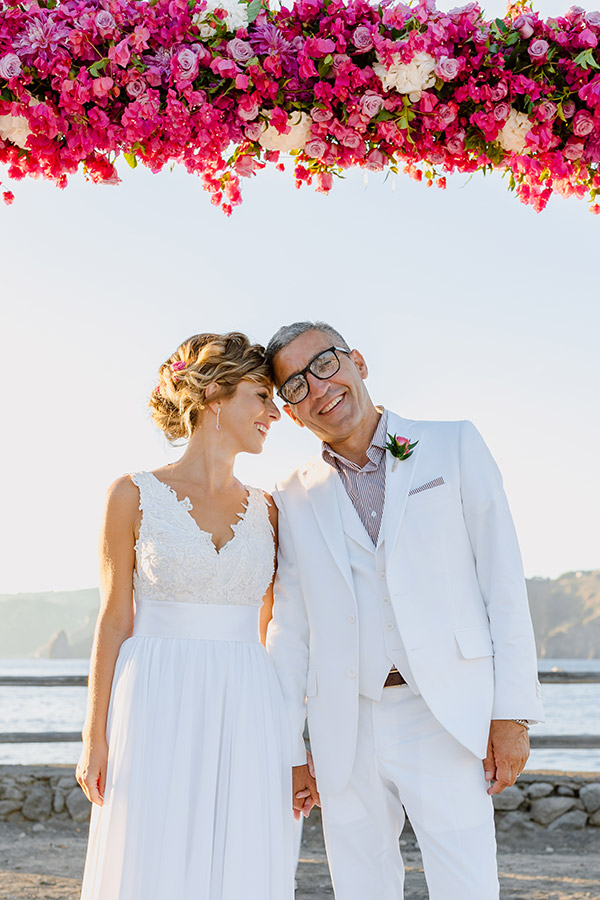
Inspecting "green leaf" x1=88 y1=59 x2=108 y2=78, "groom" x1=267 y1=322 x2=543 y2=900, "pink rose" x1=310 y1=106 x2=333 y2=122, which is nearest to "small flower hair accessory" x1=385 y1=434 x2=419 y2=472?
"groom" x1=267 y1=322 x2=543 y2=900

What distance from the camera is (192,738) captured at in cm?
312

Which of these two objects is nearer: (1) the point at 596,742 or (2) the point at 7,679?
(1) the point at 596,742

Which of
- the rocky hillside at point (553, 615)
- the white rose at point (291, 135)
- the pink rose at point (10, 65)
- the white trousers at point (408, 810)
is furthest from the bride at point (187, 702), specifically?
the rocky hillside at point (553, 615)

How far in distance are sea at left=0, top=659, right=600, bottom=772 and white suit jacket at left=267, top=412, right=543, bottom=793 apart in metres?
12.5

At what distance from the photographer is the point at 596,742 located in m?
6.99

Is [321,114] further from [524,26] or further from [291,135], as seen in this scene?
[524,26]

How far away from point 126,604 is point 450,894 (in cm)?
147

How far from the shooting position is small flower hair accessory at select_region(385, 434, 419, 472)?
3.36m

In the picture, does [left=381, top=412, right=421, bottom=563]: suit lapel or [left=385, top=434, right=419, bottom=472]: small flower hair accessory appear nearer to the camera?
[left=381, top=412, right=421, bottom=563]: suit lapel

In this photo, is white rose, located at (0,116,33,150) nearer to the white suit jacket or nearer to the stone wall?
the white suit jacket

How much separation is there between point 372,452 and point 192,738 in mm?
1244

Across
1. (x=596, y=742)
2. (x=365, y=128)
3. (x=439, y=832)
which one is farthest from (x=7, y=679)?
(x=365, y=128)

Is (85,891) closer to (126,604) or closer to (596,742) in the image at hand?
(126,604)

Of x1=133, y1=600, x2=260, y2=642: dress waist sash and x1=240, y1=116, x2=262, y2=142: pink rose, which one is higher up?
x1=240, y1=116, x2=262, y2=142: pink rose
